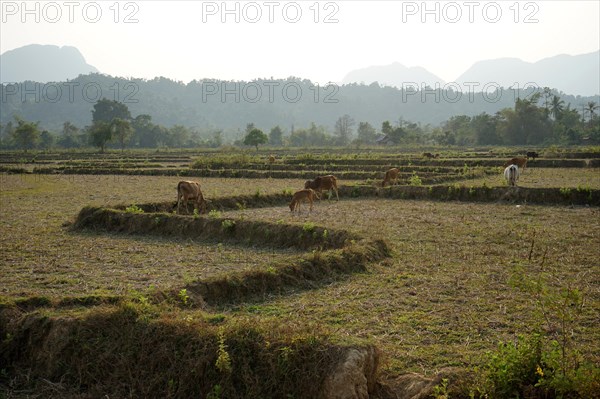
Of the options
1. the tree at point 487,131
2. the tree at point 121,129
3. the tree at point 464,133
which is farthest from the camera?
the tree at point 464,133

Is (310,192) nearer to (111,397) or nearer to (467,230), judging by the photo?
(467,230)

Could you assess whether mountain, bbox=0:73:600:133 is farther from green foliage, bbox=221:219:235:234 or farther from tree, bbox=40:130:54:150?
green foliage, bbox=221:219:235:234

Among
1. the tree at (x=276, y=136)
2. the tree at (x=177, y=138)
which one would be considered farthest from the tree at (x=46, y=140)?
the tree at (x=276, y=136)

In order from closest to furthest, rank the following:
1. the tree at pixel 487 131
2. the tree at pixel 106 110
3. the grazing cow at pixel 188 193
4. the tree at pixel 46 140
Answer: the grazing cow at pixel 188 193 → the tree at pixel 487 131 → the tree at pixel 46 140 → the tree at pixel 106 110

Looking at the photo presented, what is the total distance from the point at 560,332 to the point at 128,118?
120172mm

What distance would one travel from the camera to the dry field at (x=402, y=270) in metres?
6.98

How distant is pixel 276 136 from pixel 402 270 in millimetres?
96623

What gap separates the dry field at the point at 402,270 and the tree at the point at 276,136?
288 feet

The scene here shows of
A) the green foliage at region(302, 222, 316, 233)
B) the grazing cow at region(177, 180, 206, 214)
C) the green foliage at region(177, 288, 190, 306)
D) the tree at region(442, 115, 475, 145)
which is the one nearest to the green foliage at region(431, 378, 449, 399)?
the green foliage at region(177, 288, 190, 306)

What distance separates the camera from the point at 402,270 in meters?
10.3

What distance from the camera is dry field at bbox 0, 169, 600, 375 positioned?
6.98 meters

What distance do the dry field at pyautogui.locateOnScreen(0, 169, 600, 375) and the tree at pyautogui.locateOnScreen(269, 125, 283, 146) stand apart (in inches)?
3451

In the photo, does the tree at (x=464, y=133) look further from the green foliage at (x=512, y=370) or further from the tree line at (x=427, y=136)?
the green foliage at (x=512, y=370)

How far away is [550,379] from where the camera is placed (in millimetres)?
5188
